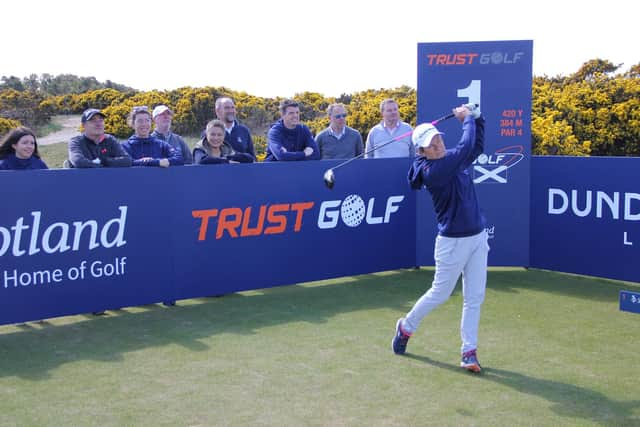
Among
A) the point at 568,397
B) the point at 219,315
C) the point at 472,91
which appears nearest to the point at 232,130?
the point at 219,315

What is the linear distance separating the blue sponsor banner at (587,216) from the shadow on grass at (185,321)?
187 centimetres

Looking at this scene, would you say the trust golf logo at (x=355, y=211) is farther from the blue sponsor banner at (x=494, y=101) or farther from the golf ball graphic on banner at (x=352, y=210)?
the blue sponsor banner at (x=494, y=101)

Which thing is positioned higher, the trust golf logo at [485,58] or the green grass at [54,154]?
the trust golf logo at [485,58]

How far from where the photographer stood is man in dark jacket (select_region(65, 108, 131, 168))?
793 centimetres

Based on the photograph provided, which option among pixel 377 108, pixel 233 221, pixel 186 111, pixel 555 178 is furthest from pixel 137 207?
pixel 186 111

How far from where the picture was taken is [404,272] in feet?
34.0

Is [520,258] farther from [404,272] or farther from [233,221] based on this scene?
[233,221]

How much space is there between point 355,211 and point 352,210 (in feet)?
0.17

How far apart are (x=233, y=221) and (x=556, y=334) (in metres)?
3.85

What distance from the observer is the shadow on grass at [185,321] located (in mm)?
6763

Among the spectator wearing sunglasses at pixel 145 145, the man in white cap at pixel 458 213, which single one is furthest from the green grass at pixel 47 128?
the man in white cap at pixel 458 213

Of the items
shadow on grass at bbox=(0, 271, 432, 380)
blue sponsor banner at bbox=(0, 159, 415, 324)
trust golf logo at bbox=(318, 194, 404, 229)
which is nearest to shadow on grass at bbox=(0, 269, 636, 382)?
shadow on grass at bbox=(0, 271, 432, 380)

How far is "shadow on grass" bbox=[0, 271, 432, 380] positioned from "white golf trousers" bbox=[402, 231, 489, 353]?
206 centimetres

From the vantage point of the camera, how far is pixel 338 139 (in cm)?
1032
